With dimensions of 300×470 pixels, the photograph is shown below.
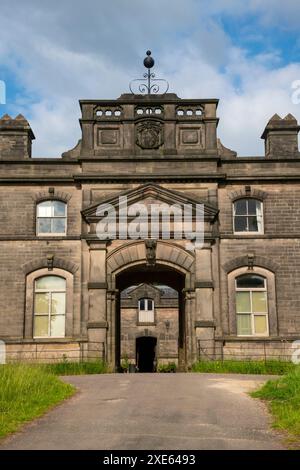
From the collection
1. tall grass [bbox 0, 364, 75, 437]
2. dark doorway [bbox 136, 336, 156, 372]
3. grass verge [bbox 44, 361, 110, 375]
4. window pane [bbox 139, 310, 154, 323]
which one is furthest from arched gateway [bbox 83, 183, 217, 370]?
dark doorway [bbox 136, 336, 156, 372]

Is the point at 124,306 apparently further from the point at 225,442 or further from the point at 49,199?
the point at 225,442

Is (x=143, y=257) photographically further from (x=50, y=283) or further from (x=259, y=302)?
(x=259, y=302)

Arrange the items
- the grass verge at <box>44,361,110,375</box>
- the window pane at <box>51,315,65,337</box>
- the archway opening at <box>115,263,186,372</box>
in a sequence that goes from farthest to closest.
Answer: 1. the archway opening at <box>115,263,186,372</box>
2. the window pane at <box>51,315,65,337</box>
3. the grass verge at <box>44,361,110,375</box>

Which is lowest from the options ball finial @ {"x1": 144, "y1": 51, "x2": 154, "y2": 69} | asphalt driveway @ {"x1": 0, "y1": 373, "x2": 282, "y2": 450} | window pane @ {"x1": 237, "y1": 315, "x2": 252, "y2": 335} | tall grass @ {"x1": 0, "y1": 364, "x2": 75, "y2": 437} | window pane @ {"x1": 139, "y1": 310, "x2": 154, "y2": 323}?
asphalt driveway @ {"x1": 0, "y1": 373, "x2": 282, "y2": 450}

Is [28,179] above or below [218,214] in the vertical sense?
above

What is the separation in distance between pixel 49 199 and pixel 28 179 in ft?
3.42

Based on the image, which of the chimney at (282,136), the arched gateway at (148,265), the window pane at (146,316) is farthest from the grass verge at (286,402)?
the window pane at (146,316)

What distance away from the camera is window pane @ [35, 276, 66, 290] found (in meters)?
21.8

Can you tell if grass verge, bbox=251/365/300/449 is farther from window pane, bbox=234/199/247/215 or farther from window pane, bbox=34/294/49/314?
window pane, bbox=34/294/49/314

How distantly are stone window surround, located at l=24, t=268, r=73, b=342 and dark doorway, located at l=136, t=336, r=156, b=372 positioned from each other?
20.7 metres

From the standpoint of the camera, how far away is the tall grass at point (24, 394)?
9.37m

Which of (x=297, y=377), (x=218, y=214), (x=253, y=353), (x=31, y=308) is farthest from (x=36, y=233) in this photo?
(x=297, y=377)

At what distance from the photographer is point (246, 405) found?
36.1 ft
